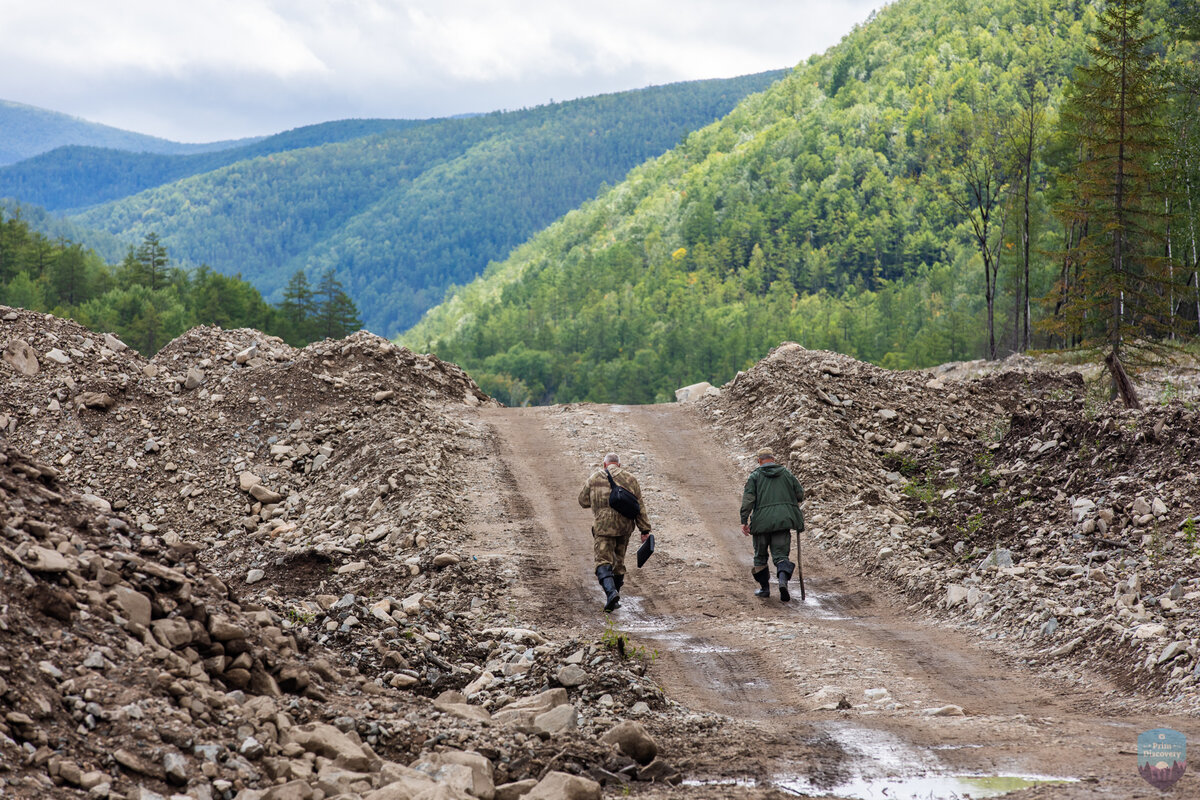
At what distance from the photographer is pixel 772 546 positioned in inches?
458

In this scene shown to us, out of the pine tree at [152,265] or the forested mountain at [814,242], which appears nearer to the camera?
the pine tree at [152,265]

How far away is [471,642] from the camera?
9195mm

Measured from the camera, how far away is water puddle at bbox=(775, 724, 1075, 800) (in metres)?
5.59

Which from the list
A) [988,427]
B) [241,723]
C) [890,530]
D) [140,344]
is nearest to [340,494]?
[890,530]

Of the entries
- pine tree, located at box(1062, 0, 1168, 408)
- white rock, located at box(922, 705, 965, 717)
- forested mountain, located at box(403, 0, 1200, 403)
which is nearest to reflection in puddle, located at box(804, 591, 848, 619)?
white rock, located at box(922, 705, 965, 717)

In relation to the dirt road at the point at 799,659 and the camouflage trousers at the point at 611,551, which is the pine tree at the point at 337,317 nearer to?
the dirt road at the point at 799,659

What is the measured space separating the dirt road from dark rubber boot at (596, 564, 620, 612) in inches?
5.9

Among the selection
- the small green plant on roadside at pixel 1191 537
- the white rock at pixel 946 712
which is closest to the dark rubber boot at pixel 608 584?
the white rock at pixel 946 712

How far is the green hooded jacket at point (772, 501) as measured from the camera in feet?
37.5

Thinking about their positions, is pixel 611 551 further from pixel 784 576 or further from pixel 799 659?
pixel 799 659

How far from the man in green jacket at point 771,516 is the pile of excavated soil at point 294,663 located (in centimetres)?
306

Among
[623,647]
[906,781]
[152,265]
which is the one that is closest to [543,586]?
[623,647]

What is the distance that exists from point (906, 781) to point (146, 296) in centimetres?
7397

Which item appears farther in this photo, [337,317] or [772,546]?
[337,317]
